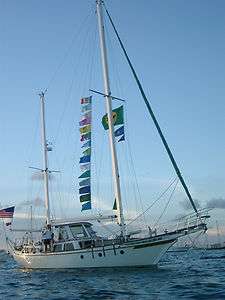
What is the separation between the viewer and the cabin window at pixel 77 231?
44031 millimetres

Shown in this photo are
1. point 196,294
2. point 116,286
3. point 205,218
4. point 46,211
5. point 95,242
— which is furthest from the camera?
point 46,211

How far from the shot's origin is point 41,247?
47.6m

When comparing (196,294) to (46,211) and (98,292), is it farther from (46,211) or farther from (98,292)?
(46,211)

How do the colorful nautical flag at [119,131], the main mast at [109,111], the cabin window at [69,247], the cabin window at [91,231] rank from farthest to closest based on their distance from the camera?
1. the cabin window at [91,231]
2. the colorful nautical flag at [119,131]
3. the cabin window at [69,247]
4. the main mast at [109,111]

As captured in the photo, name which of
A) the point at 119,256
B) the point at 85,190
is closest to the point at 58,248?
the point at 85,190

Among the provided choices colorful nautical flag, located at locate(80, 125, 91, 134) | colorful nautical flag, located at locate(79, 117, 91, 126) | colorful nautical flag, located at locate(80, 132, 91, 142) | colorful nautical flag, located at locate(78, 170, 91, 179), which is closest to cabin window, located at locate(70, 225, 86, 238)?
colorful nautical flag, located at locate(78, 170, 91, 179)

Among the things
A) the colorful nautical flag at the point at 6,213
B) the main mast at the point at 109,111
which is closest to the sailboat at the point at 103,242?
the main mast at the point at 109,111

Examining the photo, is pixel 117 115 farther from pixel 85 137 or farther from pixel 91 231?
pixel 91 231

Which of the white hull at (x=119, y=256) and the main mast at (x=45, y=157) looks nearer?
the white hull at (x=119, y=256)

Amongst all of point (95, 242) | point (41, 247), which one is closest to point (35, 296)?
point (95, 242)

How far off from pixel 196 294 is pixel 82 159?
24716 millimetres

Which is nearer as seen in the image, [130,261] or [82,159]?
[130,261]

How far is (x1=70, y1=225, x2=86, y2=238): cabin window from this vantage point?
44.0 meters

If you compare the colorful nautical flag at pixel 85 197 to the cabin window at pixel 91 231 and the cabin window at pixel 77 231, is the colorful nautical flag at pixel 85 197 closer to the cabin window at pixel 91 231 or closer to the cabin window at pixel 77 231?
the cabin window at pixel 77 231
